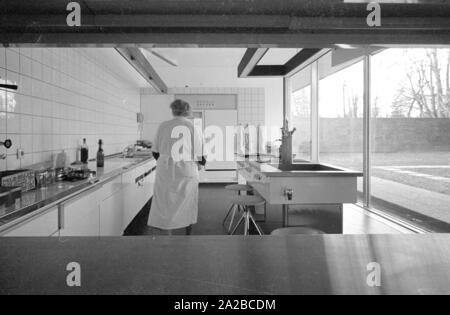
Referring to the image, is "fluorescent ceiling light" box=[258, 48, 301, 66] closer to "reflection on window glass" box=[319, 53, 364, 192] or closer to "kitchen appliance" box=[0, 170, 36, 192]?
"reflection on window glass" box=[319, 53, 364, 192]

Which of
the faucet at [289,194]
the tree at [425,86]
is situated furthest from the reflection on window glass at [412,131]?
the faucet at [289,194]

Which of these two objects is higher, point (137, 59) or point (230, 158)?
point (137, 59)

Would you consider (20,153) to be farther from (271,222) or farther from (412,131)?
(412,131)

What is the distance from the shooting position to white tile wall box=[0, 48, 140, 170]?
73.5 inches

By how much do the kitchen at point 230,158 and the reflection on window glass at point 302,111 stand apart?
0.9 inches

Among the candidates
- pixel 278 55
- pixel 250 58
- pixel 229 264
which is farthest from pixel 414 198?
pixel 229 264

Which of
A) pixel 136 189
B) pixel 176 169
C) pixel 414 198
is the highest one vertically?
pixel 176 169

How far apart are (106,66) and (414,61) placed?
10.7ft

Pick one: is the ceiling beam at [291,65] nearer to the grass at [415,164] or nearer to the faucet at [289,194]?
the faucet at [289,194]

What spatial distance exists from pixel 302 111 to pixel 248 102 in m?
1.26

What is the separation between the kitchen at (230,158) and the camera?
0.64 m

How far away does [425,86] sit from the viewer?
3.09 metres

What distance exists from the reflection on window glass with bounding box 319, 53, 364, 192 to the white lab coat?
201 cm

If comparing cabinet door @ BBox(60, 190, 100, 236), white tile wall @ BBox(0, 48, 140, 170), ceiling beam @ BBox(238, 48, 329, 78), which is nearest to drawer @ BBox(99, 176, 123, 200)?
cabinet door @ BBox(60, 190, 100, 236)
